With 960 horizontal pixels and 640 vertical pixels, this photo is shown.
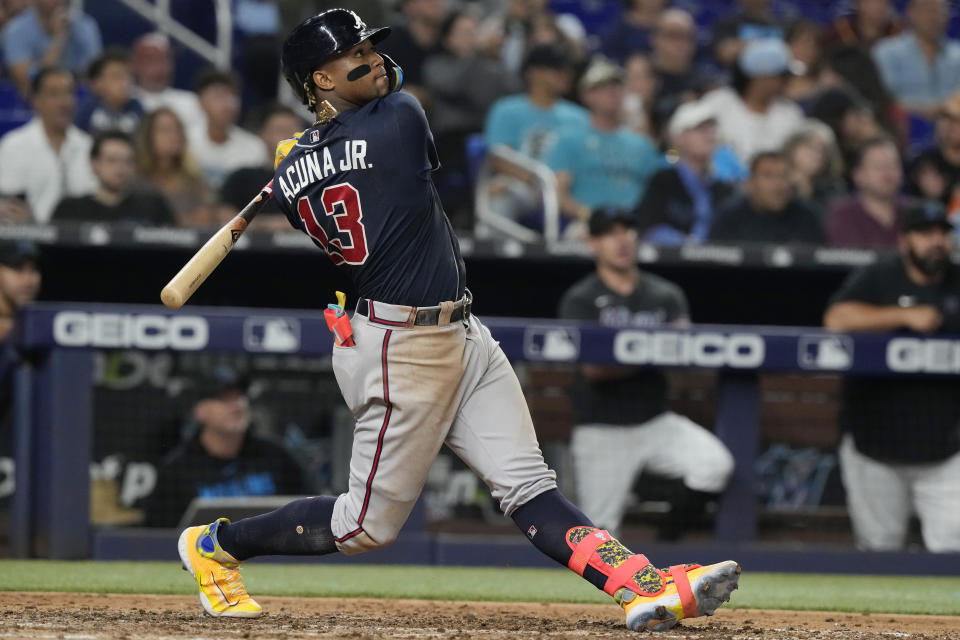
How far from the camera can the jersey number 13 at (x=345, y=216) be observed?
352 cm

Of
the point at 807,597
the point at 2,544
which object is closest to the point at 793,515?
the point at 807,597

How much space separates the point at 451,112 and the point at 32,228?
110 inches

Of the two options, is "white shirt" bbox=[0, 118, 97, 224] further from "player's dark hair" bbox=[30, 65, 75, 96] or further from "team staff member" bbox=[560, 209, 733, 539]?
"team staff member" bbox=[560, 209, 733, 539]

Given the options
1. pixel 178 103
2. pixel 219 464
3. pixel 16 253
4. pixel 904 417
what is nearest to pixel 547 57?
pixel 178 103

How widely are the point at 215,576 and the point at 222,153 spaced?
423 cm

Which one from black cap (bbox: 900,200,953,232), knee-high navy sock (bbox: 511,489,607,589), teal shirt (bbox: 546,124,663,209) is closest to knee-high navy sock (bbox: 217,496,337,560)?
knee-high navy sock (bbox: 511,489,607,589)

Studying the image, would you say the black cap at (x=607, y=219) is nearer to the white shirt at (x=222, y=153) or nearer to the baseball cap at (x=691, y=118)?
the baseball cap at (x=691, y=118)

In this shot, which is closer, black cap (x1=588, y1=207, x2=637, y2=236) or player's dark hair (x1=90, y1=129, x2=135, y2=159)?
black cap (x1=588, y1=207, x2=637, y2=236)

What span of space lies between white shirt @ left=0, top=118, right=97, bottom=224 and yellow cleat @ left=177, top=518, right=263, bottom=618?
345 centimetres

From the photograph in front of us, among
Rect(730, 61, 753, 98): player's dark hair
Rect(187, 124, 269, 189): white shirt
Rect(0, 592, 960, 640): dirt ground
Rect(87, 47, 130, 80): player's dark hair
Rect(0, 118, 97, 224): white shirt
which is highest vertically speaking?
Rect(730, 61, 753, 98): player's dark hair

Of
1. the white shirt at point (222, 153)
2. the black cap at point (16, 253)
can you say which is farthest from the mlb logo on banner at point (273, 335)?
the white shirt at point (222, 153)

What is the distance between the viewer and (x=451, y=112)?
330 inches

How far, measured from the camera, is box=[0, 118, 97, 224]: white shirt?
695 cm

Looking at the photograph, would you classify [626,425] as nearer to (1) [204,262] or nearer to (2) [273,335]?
(2) [273,335]
